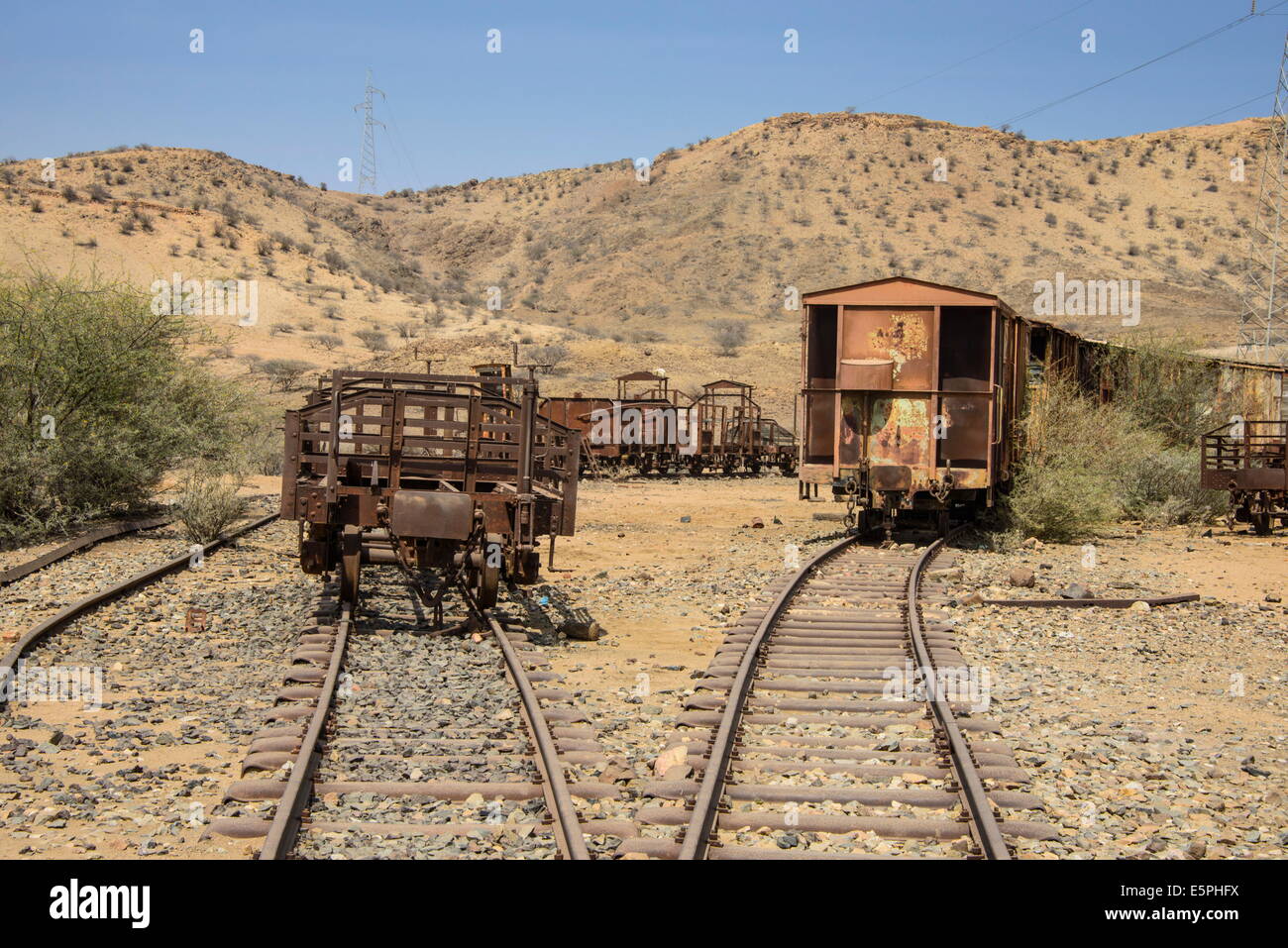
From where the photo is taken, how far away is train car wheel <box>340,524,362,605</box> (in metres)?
11.1

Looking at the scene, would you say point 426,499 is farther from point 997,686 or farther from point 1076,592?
point 1076,592

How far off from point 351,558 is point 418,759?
461 centimetres

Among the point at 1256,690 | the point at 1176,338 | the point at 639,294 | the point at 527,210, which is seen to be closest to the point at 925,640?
the point at 1256,690

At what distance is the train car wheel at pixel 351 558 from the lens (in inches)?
435

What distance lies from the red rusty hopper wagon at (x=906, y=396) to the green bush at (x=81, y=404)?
10.3 meters

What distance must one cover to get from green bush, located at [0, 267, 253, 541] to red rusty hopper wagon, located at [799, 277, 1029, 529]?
10.3 metres

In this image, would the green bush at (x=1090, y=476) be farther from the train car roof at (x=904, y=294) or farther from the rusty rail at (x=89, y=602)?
the rusty rail at (x=89, y=602)

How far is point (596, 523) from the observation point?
22.4 metres

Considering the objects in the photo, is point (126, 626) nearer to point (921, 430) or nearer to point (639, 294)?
point (921, 430)

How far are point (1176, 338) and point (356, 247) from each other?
6106cm
